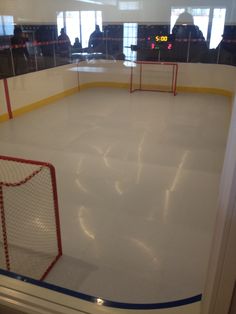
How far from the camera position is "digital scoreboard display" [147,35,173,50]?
7949 millimetres

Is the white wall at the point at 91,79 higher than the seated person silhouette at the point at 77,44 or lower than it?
lower

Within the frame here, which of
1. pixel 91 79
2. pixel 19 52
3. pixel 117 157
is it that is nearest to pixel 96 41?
pixel 91 79

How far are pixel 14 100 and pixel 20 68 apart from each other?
664mm

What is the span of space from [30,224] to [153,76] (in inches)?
263

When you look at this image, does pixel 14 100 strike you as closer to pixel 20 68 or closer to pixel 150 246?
pixel 20 68

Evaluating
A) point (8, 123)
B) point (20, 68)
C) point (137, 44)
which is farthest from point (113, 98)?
point (8, 123)

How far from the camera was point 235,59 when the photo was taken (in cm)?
741

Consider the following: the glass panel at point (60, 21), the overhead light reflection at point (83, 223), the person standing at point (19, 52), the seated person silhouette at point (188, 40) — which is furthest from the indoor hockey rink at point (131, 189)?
the glass panel at point (60, 21)

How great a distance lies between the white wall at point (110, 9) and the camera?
19.3 ft

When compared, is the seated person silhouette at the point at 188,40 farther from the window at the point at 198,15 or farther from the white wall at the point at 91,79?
the white wall at the point at 91,79

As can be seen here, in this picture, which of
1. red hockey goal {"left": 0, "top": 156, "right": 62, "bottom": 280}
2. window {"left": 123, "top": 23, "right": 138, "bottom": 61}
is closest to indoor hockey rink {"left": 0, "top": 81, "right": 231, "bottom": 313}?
red hockey goal {"left": 0, "top": 156, "right": 62, "bottom": 280}

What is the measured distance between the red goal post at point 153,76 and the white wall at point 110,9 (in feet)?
3.76

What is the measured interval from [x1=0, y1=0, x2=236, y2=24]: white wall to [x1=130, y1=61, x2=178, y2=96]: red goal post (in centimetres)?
115

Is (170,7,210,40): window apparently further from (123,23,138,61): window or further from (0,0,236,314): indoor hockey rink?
(123,23,138,61): window
